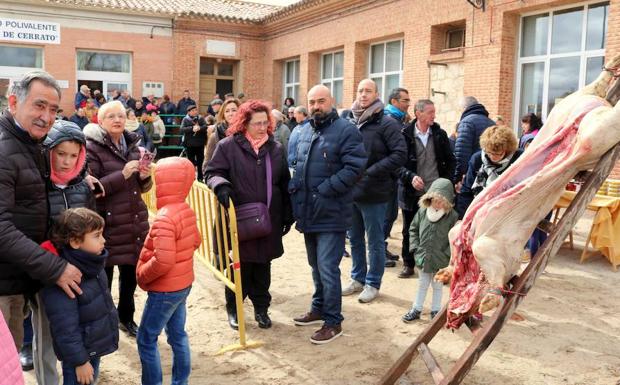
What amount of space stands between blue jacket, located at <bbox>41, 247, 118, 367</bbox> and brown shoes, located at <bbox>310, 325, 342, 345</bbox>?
1.75 m

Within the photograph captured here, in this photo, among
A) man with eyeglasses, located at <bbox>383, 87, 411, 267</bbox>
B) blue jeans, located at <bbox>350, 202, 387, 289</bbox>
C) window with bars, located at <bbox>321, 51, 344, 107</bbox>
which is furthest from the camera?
window with bars, located at <bbox>321, 51, 344, 107</bbox>

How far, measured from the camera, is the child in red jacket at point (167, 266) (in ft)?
10.3

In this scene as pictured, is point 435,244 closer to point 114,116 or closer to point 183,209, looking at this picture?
point 183,209

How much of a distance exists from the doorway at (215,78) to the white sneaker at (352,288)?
15614 mm

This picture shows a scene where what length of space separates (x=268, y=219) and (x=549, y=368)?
2.23 meters

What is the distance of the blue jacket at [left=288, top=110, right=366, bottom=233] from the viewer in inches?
166

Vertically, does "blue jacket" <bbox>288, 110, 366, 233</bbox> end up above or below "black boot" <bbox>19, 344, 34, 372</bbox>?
above

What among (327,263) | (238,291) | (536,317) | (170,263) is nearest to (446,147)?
(536,317)

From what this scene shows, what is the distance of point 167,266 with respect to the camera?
10.2ft

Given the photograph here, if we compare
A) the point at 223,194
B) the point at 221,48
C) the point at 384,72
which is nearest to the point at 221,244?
the point at 223,194

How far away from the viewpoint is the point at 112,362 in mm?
3877

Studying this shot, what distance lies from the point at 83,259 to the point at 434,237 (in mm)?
2824

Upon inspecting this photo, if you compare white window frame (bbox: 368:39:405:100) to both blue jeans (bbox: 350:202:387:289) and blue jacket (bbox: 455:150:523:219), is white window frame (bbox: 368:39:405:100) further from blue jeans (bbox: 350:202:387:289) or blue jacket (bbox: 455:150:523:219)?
blue jeans (bbox: 350:202:387:289)

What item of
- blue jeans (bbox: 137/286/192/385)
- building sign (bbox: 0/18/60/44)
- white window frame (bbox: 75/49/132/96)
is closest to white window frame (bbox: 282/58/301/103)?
white window frame (bbox: 75/49/132/96)
